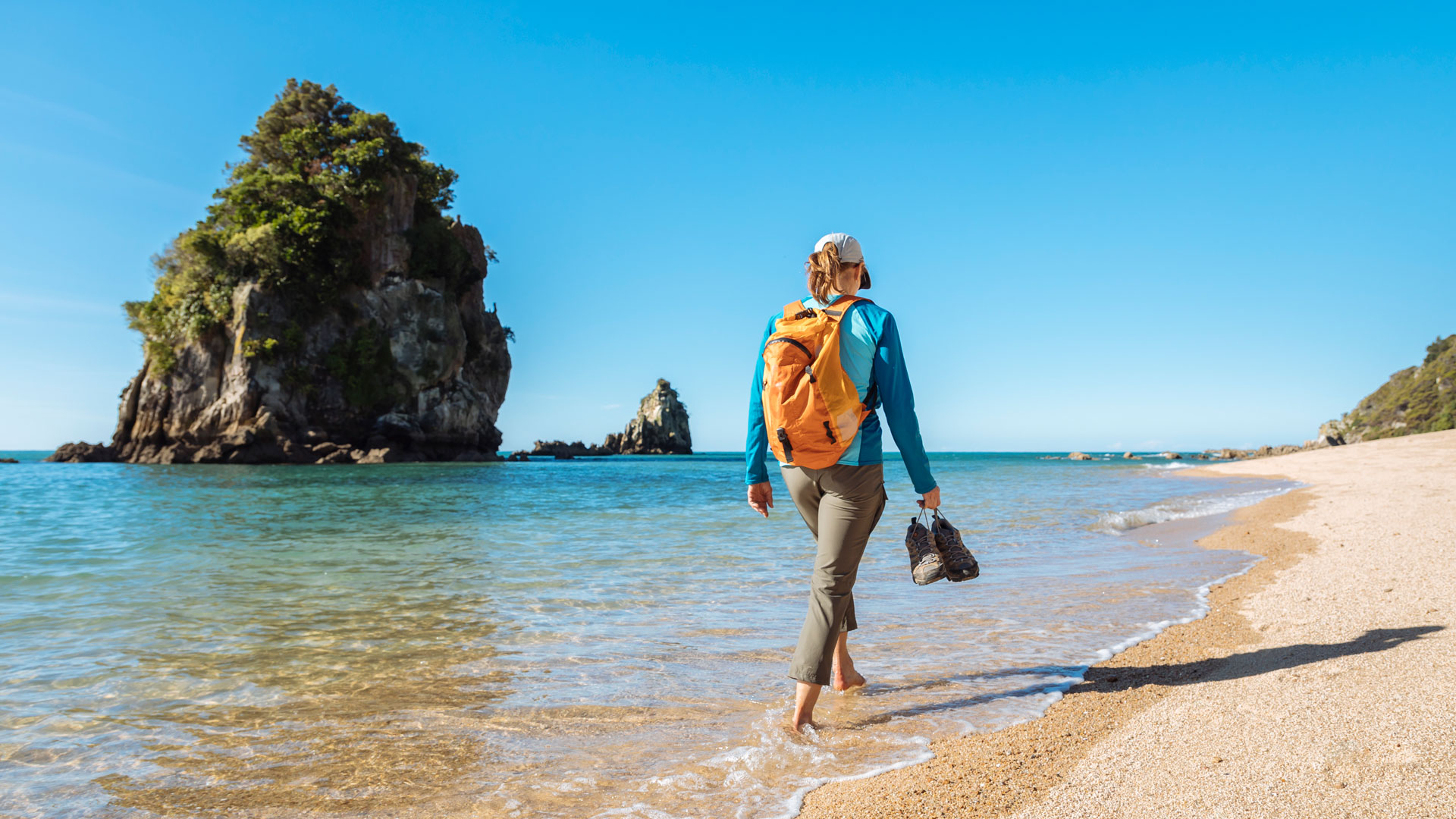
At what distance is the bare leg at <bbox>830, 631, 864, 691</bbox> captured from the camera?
356 cm

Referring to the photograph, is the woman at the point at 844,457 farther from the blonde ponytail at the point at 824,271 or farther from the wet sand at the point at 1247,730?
the wet sand at the point at 1247,730

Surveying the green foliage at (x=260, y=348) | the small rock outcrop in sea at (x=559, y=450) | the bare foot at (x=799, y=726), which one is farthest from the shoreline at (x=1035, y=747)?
the small rock outcrop in sea at (x=559, y=450)

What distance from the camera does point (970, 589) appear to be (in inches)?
244

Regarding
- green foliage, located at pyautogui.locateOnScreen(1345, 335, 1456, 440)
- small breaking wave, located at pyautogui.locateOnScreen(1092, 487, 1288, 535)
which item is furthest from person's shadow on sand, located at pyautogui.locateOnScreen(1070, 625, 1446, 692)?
green foliage, located at pyautogui.locateOnScreen(1345, 335, 1456, 440)

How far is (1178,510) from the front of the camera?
1334 centimetres

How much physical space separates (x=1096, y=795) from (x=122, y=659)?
5.04m

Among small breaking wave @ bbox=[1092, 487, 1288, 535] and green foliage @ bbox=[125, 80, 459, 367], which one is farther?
green foliage @ bbox=[125, 80, 459, 367]

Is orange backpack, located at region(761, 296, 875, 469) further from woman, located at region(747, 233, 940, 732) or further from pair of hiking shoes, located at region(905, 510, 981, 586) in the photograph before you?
pair of hiking shoes, located at region(905, 510, 981, 586)

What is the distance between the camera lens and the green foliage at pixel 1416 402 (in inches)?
1522

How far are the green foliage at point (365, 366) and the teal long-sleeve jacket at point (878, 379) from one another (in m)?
47.1

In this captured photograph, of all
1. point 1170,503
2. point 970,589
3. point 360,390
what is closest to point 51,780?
point 970,589

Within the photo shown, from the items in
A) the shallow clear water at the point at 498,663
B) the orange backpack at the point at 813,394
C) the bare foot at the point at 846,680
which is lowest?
the shallow clear water at the point at 498,663

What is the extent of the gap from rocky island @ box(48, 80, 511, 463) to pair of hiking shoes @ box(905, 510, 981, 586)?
43.4m

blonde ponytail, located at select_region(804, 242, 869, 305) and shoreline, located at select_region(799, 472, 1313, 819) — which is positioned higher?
blonde ponytail, located at select_region(804, 242, 869, 305)
